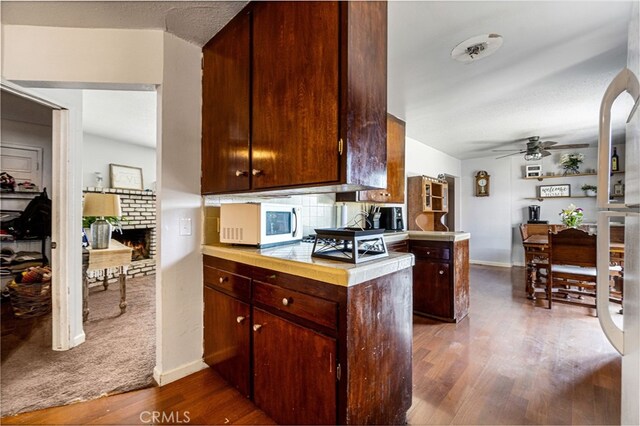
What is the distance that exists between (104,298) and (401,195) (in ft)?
13.1

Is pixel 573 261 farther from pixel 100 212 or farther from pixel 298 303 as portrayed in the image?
pixel 100 212

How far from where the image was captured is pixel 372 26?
126 cm

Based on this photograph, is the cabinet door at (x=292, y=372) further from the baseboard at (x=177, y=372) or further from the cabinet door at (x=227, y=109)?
the cabinet door at (x=227, y=109)

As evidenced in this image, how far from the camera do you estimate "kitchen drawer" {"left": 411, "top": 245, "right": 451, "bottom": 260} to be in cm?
277

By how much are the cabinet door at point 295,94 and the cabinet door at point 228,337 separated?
76cm

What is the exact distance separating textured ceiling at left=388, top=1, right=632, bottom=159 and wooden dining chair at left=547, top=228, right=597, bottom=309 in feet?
4.76

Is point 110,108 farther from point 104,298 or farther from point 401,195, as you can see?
point 401,195

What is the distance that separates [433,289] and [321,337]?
2099 millimetres

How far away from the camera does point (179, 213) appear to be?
1.84 metres

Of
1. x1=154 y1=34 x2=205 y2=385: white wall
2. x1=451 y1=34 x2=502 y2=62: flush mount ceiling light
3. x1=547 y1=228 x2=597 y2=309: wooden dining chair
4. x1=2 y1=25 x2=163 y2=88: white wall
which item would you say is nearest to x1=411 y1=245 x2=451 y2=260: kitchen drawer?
x1=547 y1=228 x2=597 y2=309: wooden dining chair

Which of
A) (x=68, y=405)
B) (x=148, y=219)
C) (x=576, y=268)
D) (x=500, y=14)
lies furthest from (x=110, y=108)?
(x=576, y=268)

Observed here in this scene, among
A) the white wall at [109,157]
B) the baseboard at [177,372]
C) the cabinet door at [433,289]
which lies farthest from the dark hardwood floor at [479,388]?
the white wall at [109,157]

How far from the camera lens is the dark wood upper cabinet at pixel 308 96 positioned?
1.15 m

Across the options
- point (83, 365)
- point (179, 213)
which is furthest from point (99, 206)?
point (179, 213)
